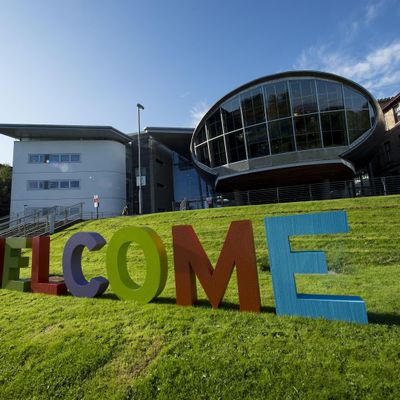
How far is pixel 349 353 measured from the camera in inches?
157

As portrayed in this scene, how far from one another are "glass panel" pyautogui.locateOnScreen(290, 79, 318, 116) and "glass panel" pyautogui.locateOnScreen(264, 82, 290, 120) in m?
0.62

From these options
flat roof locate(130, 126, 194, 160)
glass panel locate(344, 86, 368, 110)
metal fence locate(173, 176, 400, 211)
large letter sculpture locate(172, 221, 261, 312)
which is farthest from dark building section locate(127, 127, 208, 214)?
large letter sculpture locate(172, 221, 261, 312)

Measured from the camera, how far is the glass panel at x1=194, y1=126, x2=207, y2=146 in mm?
34156

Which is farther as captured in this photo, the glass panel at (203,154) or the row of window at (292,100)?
the glass panel at (203,154)

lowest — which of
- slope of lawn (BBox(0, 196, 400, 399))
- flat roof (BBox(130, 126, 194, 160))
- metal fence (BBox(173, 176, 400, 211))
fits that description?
slope of lawn (BBox(0, 196, 400, 399))

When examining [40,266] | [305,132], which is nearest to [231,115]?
[305,132]

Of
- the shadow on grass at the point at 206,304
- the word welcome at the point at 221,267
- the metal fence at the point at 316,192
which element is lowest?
the shadow on grass at the point at 206,304

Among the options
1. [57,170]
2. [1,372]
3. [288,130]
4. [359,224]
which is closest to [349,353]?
[1,372]

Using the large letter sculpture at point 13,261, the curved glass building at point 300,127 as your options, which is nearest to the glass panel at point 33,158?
the curved glass building at point 300,127

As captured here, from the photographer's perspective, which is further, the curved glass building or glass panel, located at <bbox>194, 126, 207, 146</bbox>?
glass panel, located at <bbox>194, 126, 207, 146</bbox>

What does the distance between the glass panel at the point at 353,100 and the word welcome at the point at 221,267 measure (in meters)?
27.1

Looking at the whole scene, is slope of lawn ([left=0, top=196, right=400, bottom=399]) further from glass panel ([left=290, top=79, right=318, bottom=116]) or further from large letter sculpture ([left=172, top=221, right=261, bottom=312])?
glass panel ([left=290, top=79, right=318, bottom=116])

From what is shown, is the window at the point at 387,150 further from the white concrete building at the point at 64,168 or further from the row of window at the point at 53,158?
the row of window at the point at 53,158

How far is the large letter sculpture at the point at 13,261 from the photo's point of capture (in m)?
8.66
